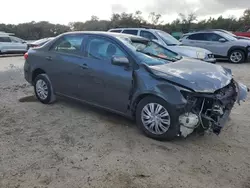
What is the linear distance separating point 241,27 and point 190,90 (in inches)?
1032

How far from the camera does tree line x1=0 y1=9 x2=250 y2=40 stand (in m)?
28.2

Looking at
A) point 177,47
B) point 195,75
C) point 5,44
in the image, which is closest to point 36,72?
point 195,75

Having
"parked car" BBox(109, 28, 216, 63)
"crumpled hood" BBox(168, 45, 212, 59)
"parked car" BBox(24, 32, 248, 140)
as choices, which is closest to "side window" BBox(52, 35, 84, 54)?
"parked car" BBox(24, 32, 248, 140)

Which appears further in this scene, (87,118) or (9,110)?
(9,110)

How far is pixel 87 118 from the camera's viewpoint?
5203 mm

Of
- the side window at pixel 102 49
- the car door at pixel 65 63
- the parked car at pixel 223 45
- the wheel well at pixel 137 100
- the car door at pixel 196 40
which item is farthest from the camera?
the car door at pixel 196 40

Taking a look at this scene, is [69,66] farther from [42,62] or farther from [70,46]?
[42,62]

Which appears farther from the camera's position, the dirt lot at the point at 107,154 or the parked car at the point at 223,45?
the parked car at the point at 223,45

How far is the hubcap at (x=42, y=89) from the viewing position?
595 centimetres

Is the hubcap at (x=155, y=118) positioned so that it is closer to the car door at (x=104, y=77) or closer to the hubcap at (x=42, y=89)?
the car door at (x=104, y=77)

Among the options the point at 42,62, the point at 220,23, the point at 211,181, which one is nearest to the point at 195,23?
the point at 220,23

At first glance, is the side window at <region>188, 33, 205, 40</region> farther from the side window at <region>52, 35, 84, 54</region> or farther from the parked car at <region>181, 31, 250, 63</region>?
the side window at <region>52, 35, 84, 54</region>

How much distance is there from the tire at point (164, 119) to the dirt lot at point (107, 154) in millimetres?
118

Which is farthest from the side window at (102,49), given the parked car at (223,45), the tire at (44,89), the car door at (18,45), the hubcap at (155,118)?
the car door at (18,45)
